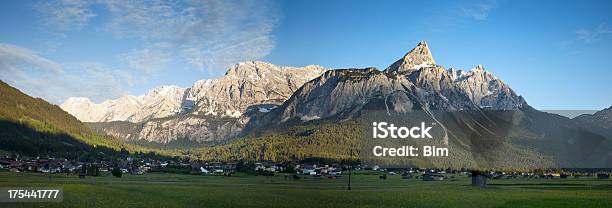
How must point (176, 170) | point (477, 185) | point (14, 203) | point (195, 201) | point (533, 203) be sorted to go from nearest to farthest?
1. point (14, 203)
2. point (195, 201)
3. point (533, 203)
4. point (477, 185)
5. point (176, 170)

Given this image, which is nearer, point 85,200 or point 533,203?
point 85,200

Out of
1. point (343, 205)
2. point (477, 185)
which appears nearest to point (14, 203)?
point (343, 205)

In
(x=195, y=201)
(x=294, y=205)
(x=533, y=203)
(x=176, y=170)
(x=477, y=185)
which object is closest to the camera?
(x=294, y=205)

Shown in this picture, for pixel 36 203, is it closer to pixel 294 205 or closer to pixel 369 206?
pixel 294 205

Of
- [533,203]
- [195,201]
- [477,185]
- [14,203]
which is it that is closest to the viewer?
[14,203]

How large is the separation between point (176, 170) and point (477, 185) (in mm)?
112819

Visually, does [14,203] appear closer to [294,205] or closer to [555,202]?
[294,205]

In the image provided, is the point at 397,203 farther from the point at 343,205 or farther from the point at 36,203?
the point at 36,203

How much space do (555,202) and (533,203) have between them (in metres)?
3.37

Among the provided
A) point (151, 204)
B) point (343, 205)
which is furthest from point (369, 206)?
point (151, 204)

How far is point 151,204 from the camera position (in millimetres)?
49906

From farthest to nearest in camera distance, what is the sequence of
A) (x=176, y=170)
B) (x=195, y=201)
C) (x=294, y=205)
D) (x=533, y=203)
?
(x=176, y=170) < (x=533, y=203) < (x=195, y=201) < (x=294, y=205)

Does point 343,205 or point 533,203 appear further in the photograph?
point 533,203

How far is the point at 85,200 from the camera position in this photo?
51812 millimetres
